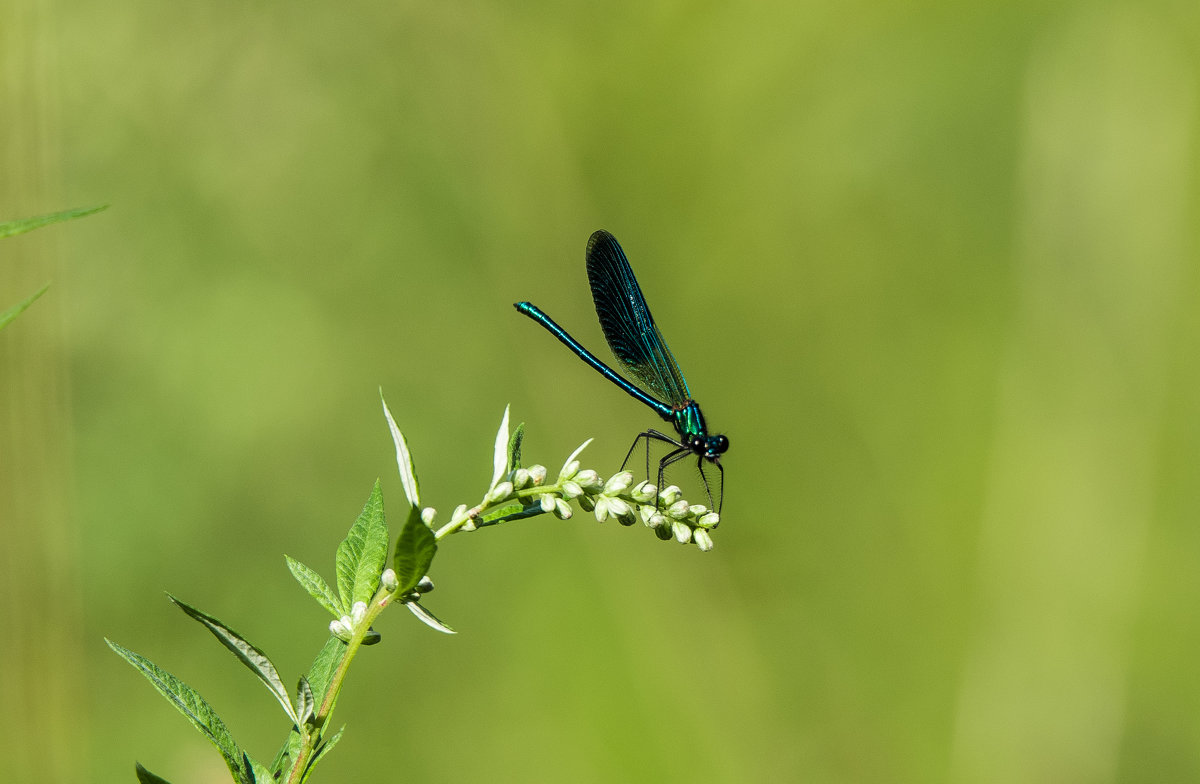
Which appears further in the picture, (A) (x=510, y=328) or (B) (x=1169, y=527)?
(A) (x=510, y=328)

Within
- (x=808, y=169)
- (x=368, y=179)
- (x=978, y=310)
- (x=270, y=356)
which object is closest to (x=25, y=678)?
(x=270, y=356)

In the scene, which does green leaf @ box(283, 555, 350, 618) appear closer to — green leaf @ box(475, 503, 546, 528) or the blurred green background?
green leaf @ box(475, 503, 546, 528)

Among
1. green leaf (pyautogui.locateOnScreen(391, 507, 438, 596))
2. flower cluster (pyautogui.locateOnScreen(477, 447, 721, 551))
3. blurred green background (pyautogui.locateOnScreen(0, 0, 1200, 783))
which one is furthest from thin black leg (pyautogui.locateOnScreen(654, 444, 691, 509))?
blurred green background (pyautogui.locateOnScreen(0, 0, 1200, 783))

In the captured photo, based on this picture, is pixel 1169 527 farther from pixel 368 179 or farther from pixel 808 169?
pixel 368 179

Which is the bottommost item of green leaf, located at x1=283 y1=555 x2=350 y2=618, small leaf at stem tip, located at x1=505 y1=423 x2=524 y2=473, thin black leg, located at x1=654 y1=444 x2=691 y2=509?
green leaf, located at x1=283 y1=555 x2=350 y2=618

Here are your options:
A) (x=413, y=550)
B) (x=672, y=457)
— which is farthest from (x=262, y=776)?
(x=672, y=457)

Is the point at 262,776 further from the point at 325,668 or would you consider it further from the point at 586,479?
the point at 586,479
